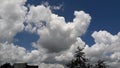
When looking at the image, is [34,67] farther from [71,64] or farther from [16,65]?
[71,64]

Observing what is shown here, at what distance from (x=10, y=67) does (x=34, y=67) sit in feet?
87.4

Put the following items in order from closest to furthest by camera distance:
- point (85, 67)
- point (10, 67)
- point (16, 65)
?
1. point (85, 67)
2. point (16, 65)
3. point (10, 67)

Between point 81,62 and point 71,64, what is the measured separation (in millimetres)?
3107

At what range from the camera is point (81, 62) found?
9194cm

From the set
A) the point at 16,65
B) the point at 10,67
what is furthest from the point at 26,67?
the point at 10,67

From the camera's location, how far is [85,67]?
91.6m

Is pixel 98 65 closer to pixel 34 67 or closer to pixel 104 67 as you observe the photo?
pixel 104 67

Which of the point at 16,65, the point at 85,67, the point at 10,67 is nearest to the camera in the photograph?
the point at 85,67

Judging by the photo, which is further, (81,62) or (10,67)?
(10,67)

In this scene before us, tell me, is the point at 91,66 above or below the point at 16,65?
below

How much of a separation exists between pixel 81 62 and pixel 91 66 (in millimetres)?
4340

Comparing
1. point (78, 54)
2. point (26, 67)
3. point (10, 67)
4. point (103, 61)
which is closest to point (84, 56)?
point (78, 54)

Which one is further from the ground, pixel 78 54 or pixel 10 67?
pixel 10 67

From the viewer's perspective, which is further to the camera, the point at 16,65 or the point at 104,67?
the point at 16,65
